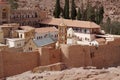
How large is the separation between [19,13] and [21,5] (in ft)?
55.3

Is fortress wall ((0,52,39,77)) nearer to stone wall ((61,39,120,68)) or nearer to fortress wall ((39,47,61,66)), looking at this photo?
fortress wall ((39,47,61,66))

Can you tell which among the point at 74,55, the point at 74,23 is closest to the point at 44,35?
the point at 74,23

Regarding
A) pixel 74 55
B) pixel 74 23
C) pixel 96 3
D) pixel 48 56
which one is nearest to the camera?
pixel 48 56

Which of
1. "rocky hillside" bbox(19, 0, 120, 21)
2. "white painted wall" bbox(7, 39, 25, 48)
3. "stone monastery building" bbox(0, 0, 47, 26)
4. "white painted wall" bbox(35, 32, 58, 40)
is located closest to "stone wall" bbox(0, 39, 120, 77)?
"white painted wall" bbox(7, 39, 25, 48)

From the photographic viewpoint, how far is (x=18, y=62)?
771 inches

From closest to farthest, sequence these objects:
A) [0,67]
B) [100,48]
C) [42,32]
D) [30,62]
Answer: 1. [0,67]
2. [30,62]
3. [100,48]
4. [42,32]

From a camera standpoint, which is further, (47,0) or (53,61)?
(47,0)

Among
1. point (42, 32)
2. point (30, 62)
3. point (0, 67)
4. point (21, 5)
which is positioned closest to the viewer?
point (0, 67)

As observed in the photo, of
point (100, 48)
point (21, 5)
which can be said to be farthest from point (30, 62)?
point (21, 5)

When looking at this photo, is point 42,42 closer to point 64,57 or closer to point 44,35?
point 44,35

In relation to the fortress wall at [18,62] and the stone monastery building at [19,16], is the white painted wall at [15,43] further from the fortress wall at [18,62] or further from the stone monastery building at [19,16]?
the fortress wall at [18,62]

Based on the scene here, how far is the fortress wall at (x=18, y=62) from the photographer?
62.5ft

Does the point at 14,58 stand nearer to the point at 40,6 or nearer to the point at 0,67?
the point at 0,67

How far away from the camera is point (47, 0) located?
54.1 m
